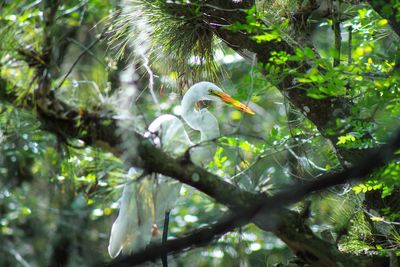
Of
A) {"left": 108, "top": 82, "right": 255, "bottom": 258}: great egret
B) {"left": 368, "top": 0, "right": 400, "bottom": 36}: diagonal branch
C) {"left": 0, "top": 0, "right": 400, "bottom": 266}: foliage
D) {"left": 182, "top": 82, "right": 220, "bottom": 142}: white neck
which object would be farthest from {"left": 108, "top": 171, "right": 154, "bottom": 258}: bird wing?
{"left": 368, "top": 0, "right": 400, "bottom": 36}: diagonal branch

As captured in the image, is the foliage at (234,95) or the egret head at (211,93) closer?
the foliage at (234,95)

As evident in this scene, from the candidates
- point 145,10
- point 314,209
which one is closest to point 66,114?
point 145,10

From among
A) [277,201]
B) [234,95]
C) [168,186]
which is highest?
[277,201]

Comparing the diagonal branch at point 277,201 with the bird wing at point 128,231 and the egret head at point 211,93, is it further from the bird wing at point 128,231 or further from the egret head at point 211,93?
the egret head at point 211,93

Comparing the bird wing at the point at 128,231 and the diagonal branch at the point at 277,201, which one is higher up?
the diagonal branch at the point at 277,201

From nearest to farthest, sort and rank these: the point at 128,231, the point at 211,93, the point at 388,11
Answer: the point at 388,11 → the point at 128,231 → the point at 211,93

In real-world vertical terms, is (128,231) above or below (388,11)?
below

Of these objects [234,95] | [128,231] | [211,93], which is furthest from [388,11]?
[128,231]

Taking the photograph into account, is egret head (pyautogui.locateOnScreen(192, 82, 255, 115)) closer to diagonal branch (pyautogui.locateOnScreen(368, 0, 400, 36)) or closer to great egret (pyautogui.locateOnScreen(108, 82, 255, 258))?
great egret (pyautogui.locateOnScreen(108, 82, 255, 258))

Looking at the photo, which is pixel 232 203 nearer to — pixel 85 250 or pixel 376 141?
pixel 376 141

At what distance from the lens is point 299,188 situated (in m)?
1.14

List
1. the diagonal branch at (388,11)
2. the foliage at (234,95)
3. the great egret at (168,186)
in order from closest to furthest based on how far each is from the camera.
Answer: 1. the foliage at (234,95)
2. the diagonal branch at (388,11)
3. the great egret at (168,186)

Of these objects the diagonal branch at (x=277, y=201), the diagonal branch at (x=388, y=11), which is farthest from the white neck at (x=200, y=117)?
the diagonal branch at (x=277, y=201)

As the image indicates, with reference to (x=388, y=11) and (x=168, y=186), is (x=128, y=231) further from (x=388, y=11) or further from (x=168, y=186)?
(x=388, y=11)
